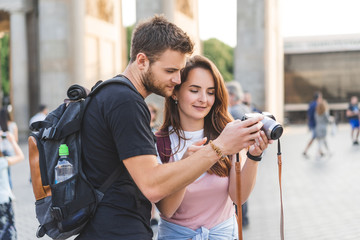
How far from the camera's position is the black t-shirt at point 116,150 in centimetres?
197

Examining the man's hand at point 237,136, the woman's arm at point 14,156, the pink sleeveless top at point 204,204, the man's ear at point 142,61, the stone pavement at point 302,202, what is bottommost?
the stone pavement at point 302,202

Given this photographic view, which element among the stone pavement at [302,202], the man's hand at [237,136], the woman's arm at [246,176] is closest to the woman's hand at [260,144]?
the woman's arm at [246,176]

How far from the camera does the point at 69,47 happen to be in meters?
16.3

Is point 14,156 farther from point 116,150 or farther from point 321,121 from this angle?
point 321,121

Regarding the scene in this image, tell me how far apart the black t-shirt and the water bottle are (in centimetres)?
9

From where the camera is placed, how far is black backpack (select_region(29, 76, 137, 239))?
203 centimetres

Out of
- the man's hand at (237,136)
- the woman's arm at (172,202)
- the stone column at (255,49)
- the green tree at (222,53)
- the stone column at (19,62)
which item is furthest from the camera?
the green tree at (222,53)

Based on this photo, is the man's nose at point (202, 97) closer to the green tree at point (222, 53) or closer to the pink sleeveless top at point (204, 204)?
the pink sleeveless top at point (204, 204)

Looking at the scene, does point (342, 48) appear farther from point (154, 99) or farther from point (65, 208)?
point (65, 208)

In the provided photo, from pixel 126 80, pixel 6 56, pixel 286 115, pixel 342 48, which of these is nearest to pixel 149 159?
pixel 126 80

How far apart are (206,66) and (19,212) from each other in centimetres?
620

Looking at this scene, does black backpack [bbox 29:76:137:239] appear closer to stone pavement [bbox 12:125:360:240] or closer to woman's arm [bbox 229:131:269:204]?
woman's arm [bbox 229:131:269:204]

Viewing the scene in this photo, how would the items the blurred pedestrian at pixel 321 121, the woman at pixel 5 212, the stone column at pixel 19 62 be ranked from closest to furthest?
the woman at pixel 5 212
the blurred pedestrian at pixel 321 121
the stone column at pixel 19 62

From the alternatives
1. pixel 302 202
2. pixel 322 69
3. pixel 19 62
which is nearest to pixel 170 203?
pixel 302 202
